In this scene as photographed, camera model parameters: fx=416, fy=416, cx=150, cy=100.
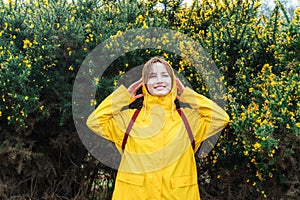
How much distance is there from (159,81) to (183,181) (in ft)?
2.62

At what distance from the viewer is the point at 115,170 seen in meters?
5.23

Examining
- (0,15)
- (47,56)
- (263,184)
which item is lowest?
(263,184)

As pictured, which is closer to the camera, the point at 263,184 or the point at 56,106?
the point at 263,184

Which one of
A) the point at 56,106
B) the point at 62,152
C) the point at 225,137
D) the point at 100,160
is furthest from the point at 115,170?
the point at 225,137

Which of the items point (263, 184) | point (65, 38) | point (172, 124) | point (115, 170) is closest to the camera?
point (172, 124)

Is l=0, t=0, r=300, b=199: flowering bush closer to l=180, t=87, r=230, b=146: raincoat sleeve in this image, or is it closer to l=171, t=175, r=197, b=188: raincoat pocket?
l=180, t=87, r=230, b=146: raincoat sleeve

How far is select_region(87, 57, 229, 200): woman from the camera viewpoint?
3152mm

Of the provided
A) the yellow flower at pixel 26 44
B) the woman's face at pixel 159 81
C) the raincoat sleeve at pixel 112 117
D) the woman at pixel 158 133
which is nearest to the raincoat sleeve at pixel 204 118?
the woman at pixel 158 133

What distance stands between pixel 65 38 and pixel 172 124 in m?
2.13

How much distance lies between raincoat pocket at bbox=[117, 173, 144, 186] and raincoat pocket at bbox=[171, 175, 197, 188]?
24 centimetres

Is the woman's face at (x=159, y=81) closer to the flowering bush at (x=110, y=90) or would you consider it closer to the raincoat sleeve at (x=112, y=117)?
the raincoat sleeve at (x=112, y=117)

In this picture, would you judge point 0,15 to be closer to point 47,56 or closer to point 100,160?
point 47,56

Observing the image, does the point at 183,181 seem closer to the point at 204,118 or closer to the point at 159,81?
the point at 204,118

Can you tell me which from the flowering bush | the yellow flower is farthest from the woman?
the yellow flower
